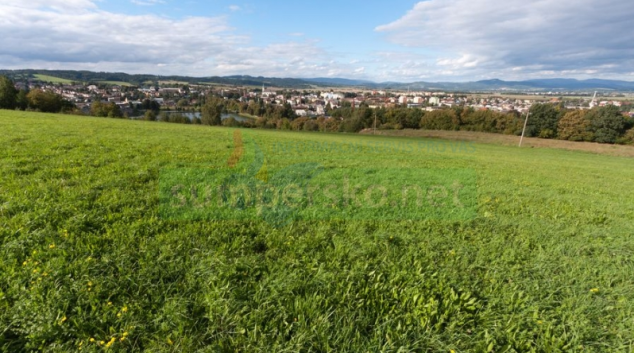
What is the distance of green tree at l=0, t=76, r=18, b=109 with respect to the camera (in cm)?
4384

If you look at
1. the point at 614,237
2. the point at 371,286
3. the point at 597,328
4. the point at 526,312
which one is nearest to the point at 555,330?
the point at 526,312

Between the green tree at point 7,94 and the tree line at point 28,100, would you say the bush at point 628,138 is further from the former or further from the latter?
the green tree at point 7,94

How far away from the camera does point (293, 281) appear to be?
3.03 metres

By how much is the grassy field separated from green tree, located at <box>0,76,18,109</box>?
59.6 meters

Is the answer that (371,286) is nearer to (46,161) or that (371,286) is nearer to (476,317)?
(476,317)

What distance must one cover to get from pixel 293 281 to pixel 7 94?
6644cm

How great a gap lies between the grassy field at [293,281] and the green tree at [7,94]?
196 feet

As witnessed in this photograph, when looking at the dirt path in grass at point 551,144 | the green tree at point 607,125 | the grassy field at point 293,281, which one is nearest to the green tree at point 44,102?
the grassy field at point 293,281

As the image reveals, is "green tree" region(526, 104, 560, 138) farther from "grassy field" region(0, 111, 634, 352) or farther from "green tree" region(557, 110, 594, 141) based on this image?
"grassy field" region(0, 111, 634, 352)

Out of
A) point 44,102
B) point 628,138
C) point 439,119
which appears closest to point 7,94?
point 44,102

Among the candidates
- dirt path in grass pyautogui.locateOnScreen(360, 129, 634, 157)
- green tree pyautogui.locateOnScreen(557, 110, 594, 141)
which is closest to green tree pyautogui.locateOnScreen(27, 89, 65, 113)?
dirt path in grass pyautogui.locateOnScreen(360, 129, 634, 157)

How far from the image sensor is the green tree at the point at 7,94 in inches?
1726

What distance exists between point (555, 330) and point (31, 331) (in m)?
4.54

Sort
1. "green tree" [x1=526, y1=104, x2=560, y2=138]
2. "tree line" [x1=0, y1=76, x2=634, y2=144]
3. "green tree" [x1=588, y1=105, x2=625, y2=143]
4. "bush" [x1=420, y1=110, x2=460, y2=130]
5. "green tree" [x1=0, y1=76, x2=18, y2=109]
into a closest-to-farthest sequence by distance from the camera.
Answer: "green tree" [x1=0, y1=76, x2=18, y2=109], "tree line" [x1=0, y1=76, x2=634, y2=144], "green tree" [x1=588, y1=105, x2=625, y2=143], "green tree" [x1=526, y1=104, x2=560, y2=138], "bush" [x1=420, y1=110, x2=460, y2=130]
